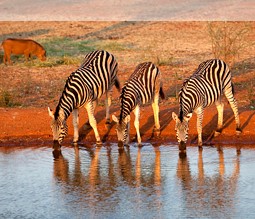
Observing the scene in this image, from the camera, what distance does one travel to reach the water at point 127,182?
10.5 metres

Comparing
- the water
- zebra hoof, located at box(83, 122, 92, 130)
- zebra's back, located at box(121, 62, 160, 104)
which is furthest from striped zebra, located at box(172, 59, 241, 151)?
zebra hoof, located at box(83, 122, 92, 130)

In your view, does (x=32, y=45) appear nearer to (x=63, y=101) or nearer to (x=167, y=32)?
(x=167, y=32)

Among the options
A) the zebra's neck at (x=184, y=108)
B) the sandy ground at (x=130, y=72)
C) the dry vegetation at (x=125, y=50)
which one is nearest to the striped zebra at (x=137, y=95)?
Result: the sandy ground at (x=130, y=72)

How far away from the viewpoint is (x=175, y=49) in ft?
84.2

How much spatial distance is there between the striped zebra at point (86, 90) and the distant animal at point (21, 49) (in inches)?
341

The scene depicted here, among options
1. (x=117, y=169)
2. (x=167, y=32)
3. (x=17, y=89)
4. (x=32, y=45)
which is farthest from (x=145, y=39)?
(x=117, y=169)

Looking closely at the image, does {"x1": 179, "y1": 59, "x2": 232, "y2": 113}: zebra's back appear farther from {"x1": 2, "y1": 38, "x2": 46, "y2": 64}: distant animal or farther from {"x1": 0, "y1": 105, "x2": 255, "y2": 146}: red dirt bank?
{"x1": 2, "y1": 38, "x2": 46, "y2": 64}: distant animal

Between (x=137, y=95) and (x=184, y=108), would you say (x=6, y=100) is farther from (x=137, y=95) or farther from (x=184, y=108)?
(x=184, y=108)

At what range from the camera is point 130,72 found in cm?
2191

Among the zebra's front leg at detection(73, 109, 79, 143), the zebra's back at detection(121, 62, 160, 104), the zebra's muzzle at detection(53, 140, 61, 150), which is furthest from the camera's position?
the zebra's front leg at detection(73, 109, 79, 143)

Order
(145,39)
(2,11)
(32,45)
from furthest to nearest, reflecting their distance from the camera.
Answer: (2,11), (145,39), (32,45)

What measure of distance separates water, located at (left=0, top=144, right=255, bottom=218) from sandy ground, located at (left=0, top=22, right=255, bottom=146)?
0.84 meters

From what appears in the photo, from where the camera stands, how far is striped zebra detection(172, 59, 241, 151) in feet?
44.8

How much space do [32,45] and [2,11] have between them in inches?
441
